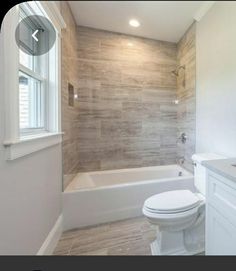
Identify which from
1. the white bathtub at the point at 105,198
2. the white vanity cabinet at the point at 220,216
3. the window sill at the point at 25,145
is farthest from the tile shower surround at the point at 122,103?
the white vanity cabinet at the point at 220,216

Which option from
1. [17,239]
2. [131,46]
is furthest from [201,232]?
[131,46]

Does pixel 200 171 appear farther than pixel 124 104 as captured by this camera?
No

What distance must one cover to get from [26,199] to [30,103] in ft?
2.36

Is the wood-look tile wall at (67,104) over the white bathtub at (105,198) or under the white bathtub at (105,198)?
over

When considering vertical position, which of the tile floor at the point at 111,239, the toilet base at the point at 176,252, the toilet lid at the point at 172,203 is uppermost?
the toilet lid at the point at 172,203

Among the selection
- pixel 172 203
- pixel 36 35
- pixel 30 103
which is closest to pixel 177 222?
pixel 172 203

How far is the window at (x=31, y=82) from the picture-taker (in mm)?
1121

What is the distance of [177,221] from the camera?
1209 mm

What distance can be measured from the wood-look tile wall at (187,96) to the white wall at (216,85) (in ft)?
0.35

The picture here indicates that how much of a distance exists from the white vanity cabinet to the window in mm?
1198

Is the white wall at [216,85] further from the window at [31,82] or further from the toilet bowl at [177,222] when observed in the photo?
the window at [31,82]

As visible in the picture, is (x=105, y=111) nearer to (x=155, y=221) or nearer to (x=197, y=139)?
(x=197, y=139)

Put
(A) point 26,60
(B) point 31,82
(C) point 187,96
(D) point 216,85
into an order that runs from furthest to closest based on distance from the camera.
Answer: (C) point 187,96 → (D) point 216,85 → (B) point 31,82 → (A) point 26,60

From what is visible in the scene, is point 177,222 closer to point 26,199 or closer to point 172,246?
point 172,246
